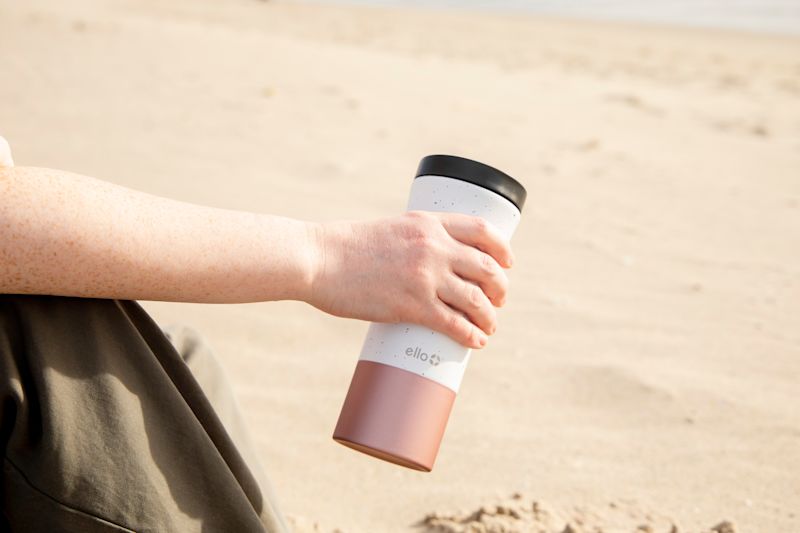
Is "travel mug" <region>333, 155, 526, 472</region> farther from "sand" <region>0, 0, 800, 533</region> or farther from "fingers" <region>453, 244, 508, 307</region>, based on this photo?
"sand" <region>0, 0, 800, 533</region>

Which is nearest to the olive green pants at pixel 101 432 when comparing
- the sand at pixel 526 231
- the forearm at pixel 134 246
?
the forearm at pixel 134 246

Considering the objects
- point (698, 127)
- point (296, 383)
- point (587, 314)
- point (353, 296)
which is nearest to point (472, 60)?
point (698, 127)

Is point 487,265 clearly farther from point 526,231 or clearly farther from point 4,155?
point 526,231

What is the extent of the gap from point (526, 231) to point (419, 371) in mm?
2105

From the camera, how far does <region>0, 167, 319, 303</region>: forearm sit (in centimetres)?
101

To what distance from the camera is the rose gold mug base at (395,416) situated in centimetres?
121

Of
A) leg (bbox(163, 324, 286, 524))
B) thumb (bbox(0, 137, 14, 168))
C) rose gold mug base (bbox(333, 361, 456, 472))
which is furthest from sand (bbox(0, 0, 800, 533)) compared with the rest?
thumb (bbox(0, 137, 14, 168))

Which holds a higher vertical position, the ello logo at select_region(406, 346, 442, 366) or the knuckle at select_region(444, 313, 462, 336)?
the knuckle at select_region(444, 313, 462, 336)

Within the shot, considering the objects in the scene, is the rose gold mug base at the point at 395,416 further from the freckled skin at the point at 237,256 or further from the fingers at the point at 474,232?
the fingers at the point at 474,232

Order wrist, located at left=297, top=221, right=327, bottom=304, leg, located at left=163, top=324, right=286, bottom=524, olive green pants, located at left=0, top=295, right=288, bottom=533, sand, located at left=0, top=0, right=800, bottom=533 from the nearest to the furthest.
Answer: olive green pants, located at left=0, top=295, right=288, bottom=533
wrist, located at left=297, top=221, right=327, bottom=304
leg, located at left=163, top=324, right=286, bottom=524
sand, located at left=0, top=0, right=800, bottom=533

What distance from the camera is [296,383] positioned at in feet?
7.20

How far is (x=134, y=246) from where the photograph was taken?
3.51ft

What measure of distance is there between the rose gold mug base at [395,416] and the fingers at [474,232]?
0.20 m

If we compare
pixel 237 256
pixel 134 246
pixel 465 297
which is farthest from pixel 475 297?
pixel 134 246
